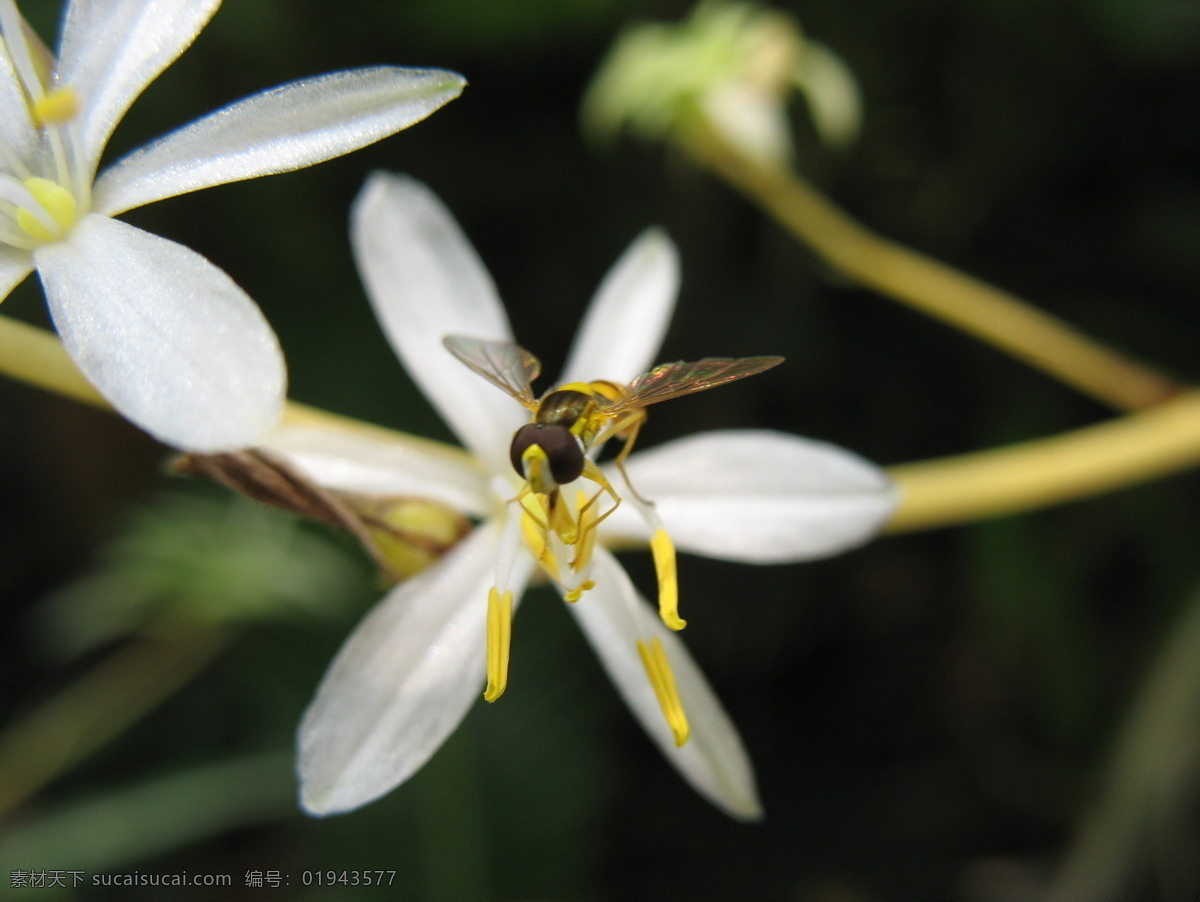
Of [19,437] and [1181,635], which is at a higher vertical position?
[1181,635]

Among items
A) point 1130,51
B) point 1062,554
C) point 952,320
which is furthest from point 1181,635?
point 1130,51

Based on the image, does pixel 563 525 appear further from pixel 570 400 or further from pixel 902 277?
pixel 902 277

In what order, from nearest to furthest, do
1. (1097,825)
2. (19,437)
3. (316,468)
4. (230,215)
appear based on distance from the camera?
(316,468) < (1097,825) < (230,215) < (19,437)

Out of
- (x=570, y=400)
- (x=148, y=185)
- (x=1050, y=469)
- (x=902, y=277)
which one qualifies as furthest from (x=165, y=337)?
(x=902, y=277)

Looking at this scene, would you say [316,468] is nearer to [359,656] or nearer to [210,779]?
[359,656]

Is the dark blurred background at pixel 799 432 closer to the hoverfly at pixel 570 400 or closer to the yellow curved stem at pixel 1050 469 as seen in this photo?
the yellow curved stem at pixel 1050 469

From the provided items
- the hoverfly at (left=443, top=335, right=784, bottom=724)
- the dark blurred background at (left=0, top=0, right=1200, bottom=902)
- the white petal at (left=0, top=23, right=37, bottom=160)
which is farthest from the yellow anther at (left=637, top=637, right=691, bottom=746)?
the dark blurred background at (left=0, top=0, right=1200, bottom=902)
